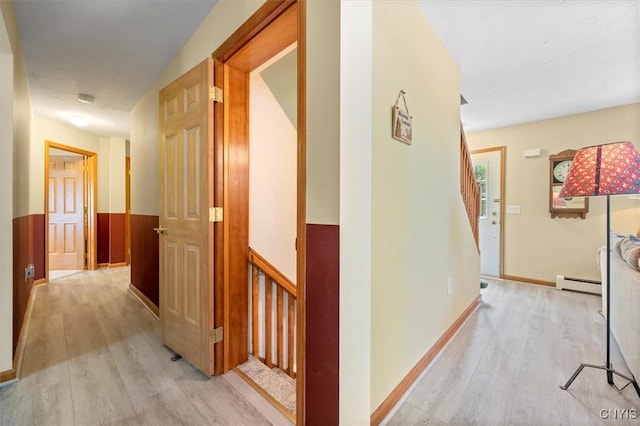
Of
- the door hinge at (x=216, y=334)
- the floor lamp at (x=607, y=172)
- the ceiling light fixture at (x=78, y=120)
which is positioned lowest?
the door hinge at (x=216, y=334)

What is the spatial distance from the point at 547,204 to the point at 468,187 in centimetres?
194

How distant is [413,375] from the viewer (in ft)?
5.44

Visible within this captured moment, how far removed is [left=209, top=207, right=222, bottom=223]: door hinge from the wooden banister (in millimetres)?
2186

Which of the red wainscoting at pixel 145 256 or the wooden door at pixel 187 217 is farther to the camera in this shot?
the red wainscoting at pixel 145 256

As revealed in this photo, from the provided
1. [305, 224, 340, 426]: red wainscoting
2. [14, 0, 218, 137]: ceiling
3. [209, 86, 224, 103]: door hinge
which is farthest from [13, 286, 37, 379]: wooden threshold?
[14, 0, 218, 137]: ceiling

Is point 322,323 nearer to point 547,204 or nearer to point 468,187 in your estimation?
point 468,187

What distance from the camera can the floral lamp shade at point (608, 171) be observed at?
143cm

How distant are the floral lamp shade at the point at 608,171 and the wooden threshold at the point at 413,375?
134 cm

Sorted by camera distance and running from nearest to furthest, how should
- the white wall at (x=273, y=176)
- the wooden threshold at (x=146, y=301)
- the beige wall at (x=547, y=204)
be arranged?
the white wall at (x=273, y=176) → the wooden threshold at (x=146, y=301) → the beige wall at (x=547, y=204)

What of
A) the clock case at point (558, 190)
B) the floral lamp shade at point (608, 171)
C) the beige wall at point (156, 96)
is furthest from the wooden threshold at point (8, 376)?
the clock case at point (558, 190)

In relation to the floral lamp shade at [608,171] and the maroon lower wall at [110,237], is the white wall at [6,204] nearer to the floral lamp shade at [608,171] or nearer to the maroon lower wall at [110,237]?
the floral lamp shade at [608,171]

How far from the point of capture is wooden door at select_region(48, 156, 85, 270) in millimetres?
4648

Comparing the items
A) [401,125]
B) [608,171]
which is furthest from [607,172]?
[401,125]

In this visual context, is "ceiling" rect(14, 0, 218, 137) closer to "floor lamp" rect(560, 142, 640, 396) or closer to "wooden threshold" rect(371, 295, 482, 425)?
"floor lamp" rect(560, 142, 640, 396)
